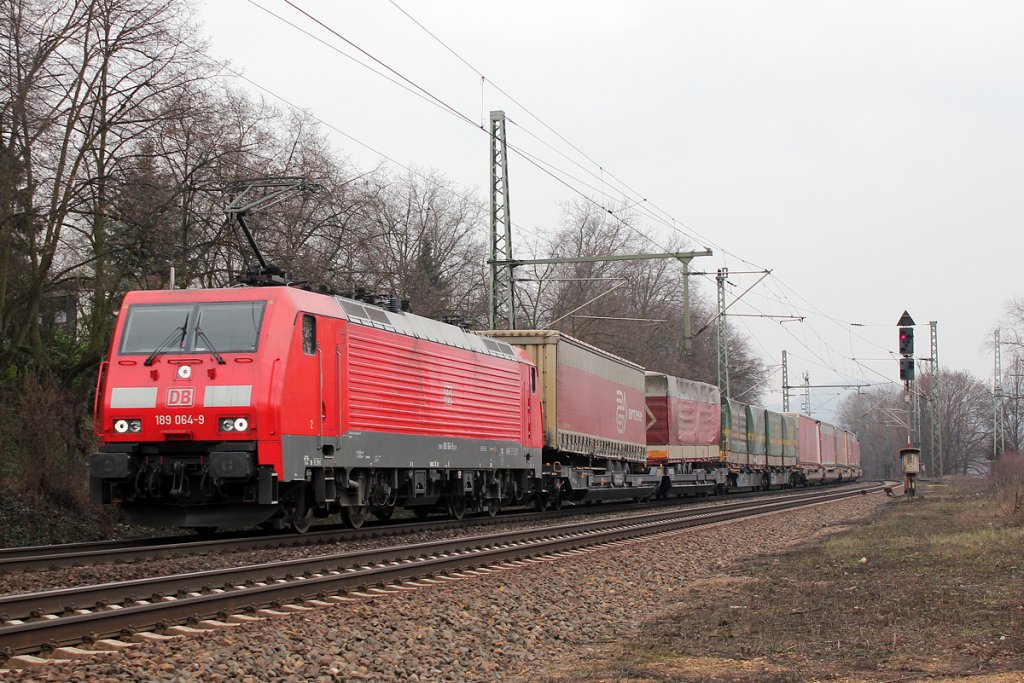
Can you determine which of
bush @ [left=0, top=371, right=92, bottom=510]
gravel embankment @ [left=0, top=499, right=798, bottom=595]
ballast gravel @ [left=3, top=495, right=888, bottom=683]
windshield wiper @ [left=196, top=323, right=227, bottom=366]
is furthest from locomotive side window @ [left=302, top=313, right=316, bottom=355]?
bush @ [left=0, top=371, right=92, bottom=510]

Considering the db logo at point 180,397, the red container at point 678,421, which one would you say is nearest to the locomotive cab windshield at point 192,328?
the db logo at point 180,397

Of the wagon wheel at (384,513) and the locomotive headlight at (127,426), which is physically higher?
the locomotive headlight at (127,426)

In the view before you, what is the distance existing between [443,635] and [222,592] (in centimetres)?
208

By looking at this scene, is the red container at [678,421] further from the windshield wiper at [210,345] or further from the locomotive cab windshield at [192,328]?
the windshield wiper at [210,345]

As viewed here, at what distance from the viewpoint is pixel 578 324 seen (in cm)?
5388

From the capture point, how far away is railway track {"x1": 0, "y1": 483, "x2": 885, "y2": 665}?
790cm

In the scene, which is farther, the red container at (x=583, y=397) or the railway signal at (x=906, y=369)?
the railway signal at (x=906, y=369)

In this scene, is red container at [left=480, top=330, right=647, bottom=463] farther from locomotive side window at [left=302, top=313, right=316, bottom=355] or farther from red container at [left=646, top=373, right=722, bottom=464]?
locomotive side window at [left=302, top=313, right=316, bottom=355]

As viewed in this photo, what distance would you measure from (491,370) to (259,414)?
807 cm

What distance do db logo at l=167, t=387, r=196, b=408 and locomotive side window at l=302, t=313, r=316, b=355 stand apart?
1.57 metres

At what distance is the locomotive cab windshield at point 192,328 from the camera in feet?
48.2

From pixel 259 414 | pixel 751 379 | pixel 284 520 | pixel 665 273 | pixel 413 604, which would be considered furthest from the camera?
pixel 751 379

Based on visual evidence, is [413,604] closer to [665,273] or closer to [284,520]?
[284,520]

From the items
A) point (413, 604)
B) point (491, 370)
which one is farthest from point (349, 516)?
point (413, 604)
